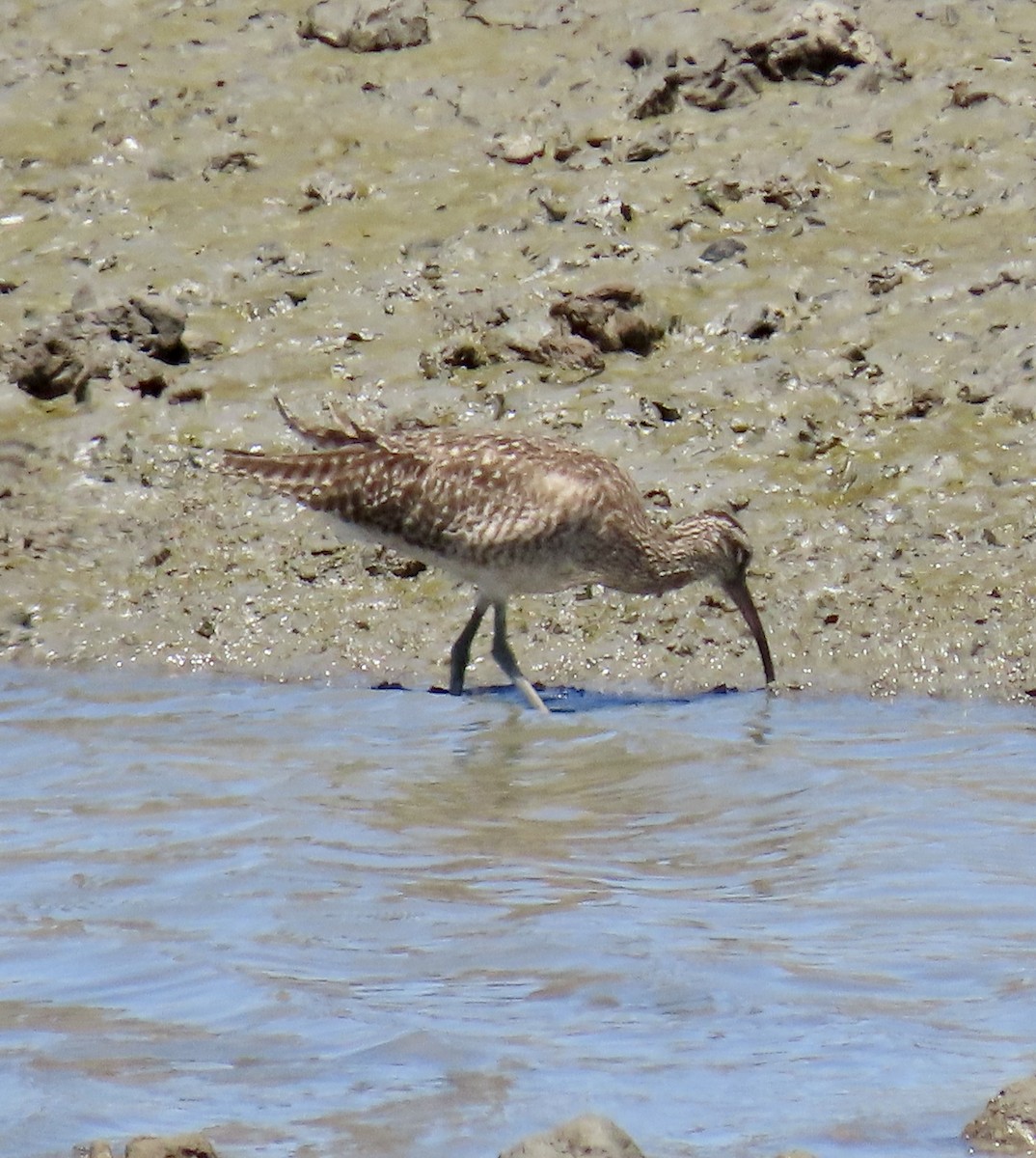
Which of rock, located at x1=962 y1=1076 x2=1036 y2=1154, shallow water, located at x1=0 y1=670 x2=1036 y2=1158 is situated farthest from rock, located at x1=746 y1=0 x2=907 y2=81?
rock, located at x1=962 y1=1076 x2=1036 y2=1154

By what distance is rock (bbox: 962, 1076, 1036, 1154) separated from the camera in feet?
13.1

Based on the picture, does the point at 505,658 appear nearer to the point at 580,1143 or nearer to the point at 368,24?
the point at 368,24

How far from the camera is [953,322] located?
384 inches

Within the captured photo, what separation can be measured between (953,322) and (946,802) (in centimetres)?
336

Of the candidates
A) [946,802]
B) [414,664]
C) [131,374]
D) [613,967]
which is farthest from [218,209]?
[613,967]

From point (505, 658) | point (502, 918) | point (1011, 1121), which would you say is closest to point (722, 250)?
point (505, 658)

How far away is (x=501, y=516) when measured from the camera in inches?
334

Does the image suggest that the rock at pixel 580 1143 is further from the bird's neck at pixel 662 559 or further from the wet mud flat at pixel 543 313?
the bird's neck at pixel 662 559

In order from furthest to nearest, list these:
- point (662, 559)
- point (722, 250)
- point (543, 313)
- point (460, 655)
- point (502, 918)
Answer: point (722, 250)
point (543, 313)
point (662, 559)
point (460, 655)
point (502, 918)

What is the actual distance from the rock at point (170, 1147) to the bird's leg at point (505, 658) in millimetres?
4574

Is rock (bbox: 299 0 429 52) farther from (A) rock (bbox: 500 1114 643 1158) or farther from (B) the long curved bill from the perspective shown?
(A) rock (bbox: 500 1114 643 1158)

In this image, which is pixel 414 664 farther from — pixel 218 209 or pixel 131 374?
pixel 218 209

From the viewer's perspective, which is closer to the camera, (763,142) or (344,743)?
(344,743)

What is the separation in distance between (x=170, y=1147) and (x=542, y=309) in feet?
21.7
